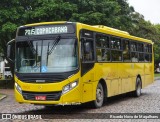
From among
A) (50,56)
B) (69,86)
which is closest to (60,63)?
(50,56)

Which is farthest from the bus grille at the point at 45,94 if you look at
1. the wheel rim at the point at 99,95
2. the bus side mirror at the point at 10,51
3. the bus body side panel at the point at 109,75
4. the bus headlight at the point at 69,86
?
the wheel rim at the point at 99,95

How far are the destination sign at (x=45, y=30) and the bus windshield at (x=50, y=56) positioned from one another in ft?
1.04

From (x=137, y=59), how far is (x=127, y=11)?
23544mm

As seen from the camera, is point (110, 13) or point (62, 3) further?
point (110, 13)

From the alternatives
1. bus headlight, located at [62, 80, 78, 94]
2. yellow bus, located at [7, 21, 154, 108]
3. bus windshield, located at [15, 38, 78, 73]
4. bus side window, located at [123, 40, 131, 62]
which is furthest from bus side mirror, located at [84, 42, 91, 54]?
bus side window, located at [123, 40, 131, 62]

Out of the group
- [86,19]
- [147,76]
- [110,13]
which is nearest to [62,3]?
[86,19]

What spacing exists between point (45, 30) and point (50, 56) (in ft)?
3.49

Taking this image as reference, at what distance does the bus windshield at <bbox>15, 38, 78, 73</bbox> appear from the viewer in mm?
13414

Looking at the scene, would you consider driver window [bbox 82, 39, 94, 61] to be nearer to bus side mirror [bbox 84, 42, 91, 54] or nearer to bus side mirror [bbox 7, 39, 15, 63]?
bus side mirror [bbox 84, 42, 91, 54]

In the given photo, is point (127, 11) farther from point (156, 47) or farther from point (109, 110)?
point (109, 110)

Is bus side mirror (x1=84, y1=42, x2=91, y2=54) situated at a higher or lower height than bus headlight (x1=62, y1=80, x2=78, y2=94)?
higher

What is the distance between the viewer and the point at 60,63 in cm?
1341

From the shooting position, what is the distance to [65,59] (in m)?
13.4

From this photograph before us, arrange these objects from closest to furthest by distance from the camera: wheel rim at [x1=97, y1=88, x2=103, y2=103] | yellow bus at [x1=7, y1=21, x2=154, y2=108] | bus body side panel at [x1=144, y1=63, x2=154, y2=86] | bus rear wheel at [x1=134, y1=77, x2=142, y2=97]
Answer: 1. yellow bus at [x1=7, y1=21, x2=154, y2=108]
2. wheel rim at [x1=97, y1=88, x2=103, y2=103]
3. bus rear wheel at [x1=134, y1=77, x2=142, y2=97]
4. bus body side panel at [x1=144, y1=63, x2=154, y2=86]
